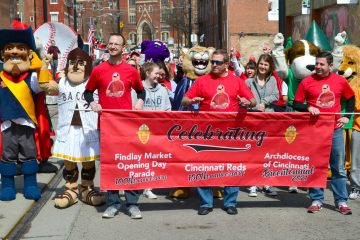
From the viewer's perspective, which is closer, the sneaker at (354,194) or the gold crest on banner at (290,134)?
the gold crest on banner at (290,134)

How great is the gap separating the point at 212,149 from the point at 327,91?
141cm

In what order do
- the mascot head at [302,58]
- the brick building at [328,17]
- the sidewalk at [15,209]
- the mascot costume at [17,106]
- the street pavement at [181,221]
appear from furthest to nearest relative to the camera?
1. the brick building at [328,17]
2. the mascot head at [302,58]
3. the mascot costume at [17,106]
4. the sidewalk at [15,209]
5. the street pavement at [181,221]

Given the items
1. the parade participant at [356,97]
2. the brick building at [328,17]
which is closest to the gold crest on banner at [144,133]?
the parade participant at [356,97]

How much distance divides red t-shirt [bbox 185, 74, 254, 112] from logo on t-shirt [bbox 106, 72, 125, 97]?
749mm

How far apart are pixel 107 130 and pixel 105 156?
0.28 m

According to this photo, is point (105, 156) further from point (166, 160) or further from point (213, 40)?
point (213, 40)

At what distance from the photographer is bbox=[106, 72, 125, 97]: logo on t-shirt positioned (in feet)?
22.0

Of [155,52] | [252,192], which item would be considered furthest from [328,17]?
[252,192]

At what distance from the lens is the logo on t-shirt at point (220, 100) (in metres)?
6.81

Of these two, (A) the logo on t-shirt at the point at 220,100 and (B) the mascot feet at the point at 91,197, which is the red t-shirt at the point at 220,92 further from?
(B) the mascot feet at the point at 91,197

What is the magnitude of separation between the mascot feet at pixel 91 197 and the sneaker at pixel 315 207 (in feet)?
7.94

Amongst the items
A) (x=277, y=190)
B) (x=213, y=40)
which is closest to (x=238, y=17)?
(x=213, y=40)

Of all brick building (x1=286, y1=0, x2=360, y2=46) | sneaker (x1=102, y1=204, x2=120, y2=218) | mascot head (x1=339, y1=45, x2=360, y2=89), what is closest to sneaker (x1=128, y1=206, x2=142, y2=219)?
sneaker (x1=102, y1=204, x2=120, y2=218)

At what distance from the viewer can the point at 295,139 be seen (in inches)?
275
